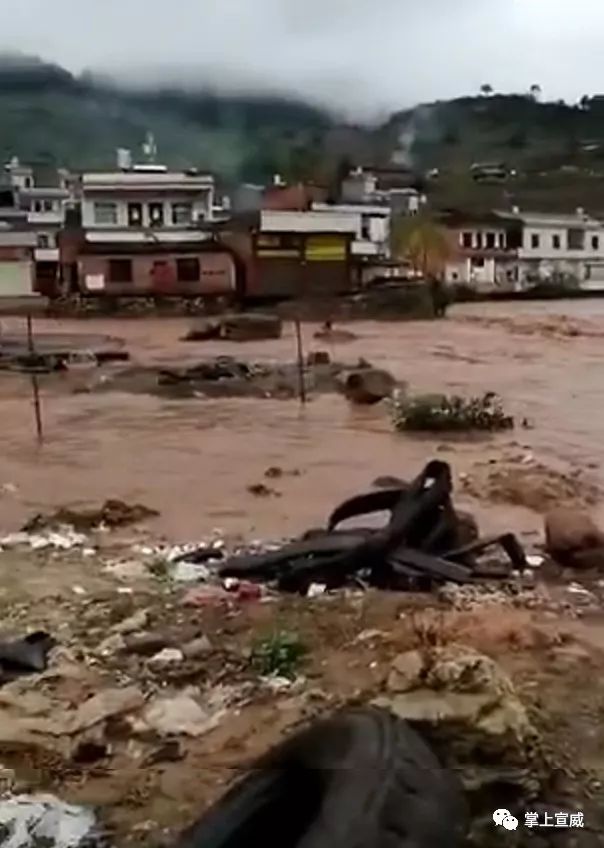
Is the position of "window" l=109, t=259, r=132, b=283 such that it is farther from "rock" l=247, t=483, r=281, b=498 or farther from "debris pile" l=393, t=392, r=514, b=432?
"rock" l=247, t=483, r=281, b=498

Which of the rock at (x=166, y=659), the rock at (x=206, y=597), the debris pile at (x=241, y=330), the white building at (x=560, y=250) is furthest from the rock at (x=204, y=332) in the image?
the rock at (x=166, y=659)

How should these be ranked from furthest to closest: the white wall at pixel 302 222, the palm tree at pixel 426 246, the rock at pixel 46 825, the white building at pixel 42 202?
the palm tree at pixel 426 246 < the white building at pixel 42 202 < the white wall at pixel 302 222 < the rock at pixel 46 825

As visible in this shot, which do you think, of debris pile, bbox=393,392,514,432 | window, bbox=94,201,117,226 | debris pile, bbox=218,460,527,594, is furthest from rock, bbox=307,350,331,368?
window, bbox=94,201,117,226

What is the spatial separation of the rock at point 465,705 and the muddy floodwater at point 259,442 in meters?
5.65

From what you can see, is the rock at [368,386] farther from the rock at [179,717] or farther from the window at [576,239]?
the window at [576,239]

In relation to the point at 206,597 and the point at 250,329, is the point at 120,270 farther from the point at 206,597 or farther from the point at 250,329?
the point at 206,597

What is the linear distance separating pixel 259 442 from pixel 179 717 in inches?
482

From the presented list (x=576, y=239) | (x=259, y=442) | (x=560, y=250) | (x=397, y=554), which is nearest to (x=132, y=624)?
(x=397, y=554)

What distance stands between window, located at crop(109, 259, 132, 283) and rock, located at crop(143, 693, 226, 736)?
42.4 m

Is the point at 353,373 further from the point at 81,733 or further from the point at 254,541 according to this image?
the point at 81,733

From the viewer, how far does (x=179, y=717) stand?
17.6 feet

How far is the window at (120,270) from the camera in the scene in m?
47.1

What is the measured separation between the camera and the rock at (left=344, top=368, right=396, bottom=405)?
73.4 feet

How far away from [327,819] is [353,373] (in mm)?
21601
